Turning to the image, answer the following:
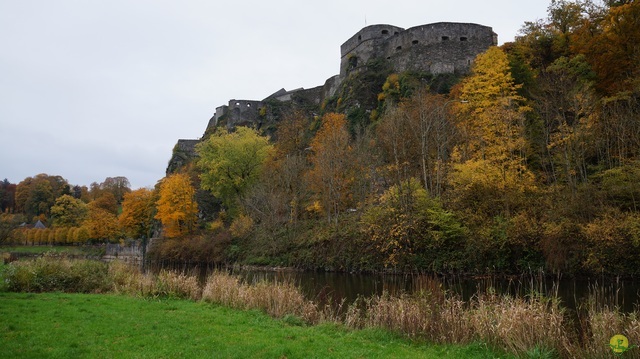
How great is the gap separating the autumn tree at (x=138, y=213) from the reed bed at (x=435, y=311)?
44061 millimetres

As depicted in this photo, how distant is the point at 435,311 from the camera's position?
975 centimetres

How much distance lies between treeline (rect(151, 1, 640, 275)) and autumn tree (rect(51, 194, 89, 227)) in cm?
4021

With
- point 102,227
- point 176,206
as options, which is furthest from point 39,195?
point 176,206

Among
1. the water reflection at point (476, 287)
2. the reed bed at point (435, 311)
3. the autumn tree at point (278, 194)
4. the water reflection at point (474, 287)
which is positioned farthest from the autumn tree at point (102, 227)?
the reed bed at point (435, 311)

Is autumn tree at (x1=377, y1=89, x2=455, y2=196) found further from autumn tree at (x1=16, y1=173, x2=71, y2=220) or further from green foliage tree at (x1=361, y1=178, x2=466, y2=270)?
autumn tree at (x1=16, y1=173, x2=71, y2=220)

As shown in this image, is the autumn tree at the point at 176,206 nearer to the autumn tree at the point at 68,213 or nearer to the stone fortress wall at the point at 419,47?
the stone fortress wall at the point at 419,47

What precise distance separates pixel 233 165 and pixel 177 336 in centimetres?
3823

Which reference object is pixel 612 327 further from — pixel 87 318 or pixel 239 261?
pixel 239 261

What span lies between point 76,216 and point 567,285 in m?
75.1

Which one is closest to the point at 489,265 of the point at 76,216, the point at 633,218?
the point at 633,218

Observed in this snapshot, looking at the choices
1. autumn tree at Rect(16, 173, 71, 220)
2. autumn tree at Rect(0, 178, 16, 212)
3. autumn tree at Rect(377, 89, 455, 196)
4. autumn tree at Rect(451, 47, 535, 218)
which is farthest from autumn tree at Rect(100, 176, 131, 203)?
autumn tree at Rect(451, 47, 535, 218)

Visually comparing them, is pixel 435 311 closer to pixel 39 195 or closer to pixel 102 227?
pixel 102 227

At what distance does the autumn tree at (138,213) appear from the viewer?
191 ft

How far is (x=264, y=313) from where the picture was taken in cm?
1186
